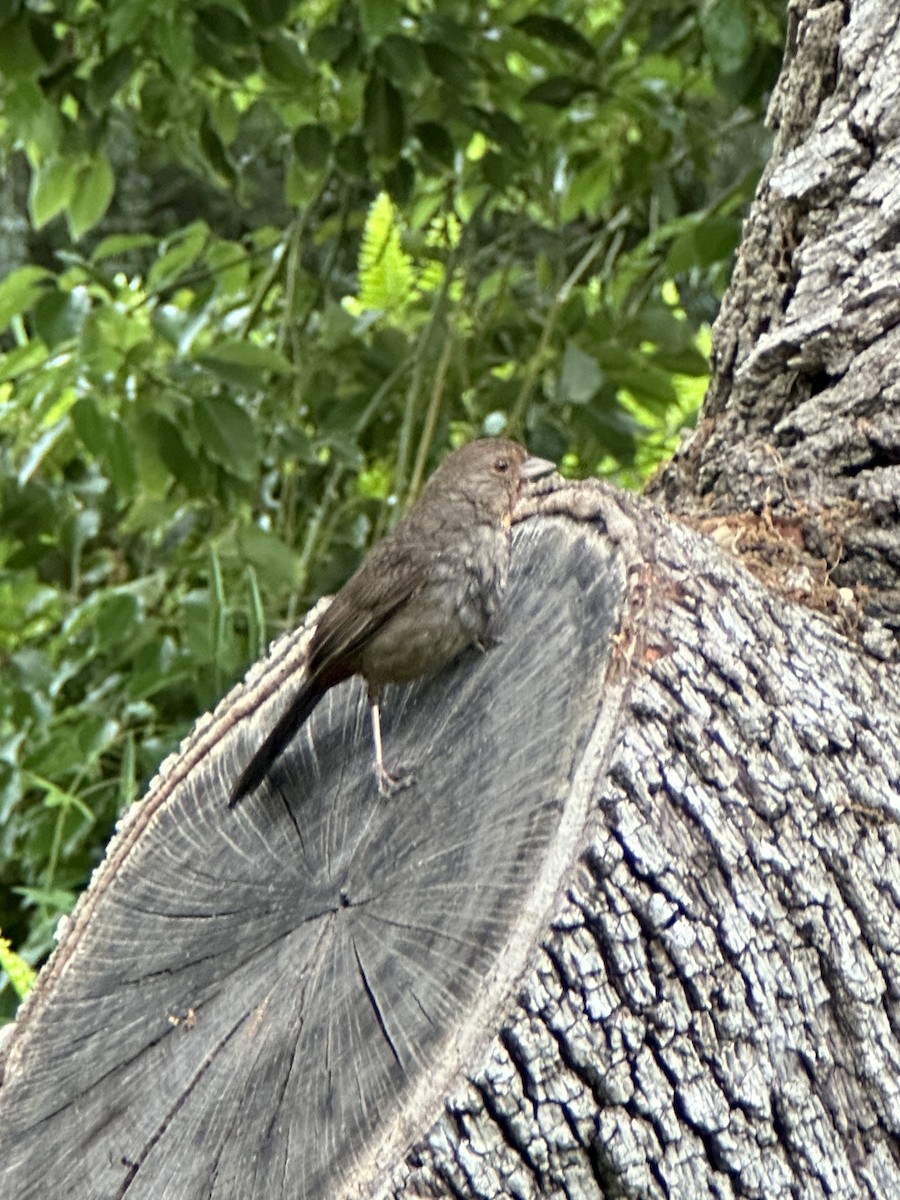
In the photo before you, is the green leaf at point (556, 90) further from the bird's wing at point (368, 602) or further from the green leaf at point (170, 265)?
the bird's wing at point (368, 602)

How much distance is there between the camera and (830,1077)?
57.1 inches

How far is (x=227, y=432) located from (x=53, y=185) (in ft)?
2.97

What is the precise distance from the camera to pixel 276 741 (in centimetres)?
188

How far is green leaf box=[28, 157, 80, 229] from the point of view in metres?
3.48

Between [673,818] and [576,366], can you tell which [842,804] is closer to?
[673,818]

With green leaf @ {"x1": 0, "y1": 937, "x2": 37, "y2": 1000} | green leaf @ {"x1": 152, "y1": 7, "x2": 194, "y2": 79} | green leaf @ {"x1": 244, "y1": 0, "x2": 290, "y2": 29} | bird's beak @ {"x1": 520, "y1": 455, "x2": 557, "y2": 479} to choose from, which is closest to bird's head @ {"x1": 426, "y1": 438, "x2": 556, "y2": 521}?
bird's beak @ {"x1": 520, "y1": 455, "x2": 557, "y2": 479}

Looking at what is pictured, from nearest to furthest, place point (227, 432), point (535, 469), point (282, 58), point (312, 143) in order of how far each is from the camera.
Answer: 1. point (535, 469)
2. point (227, 432)
3. point (282, 58)
4. point (312, 143)

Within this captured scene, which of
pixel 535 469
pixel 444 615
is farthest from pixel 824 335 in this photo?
pixel 444 615

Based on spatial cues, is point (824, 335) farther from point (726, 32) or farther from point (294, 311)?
point (294, 311)

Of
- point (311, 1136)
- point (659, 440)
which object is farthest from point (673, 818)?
point (659, 440)

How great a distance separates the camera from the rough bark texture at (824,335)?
1909mm

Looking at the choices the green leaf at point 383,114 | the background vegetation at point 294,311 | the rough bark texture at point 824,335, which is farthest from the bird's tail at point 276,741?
the green leaf at point 383,114

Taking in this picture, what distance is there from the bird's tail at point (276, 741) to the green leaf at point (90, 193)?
200cm

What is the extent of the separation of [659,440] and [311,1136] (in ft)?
11.3
